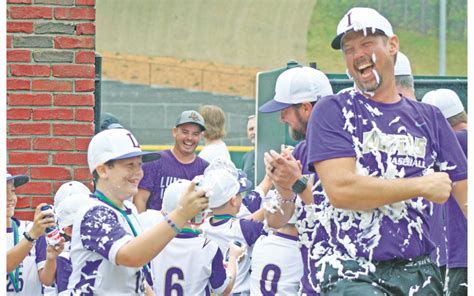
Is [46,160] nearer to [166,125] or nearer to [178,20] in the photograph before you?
[166,125]

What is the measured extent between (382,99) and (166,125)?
24110 mm

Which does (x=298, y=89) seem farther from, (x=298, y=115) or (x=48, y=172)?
(x=48, y=172)

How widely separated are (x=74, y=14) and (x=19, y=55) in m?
0.48

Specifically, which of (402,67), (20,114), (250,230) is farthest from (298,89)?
(20,114)

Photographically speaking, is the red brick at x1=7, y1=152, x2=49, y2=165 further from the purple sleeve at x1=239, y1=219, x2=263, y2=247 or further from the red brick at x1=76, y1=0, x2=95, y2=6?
the purple sleeve at x1=239, y1=219, x2=263, y2=247

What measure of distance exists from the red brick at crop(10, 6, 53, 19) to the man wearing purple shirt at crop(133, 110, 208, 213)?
185cm

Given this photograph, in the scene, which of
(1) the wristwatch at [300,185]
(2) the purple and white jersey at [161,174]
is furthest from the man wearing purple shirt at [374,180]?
(2) the purple and white jersey at [161,174]

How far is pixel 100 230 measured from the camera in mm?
5102

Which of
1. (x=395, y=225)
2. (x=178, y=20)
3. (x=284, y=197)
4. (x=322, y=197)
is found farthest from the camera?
(x=178, y=20)

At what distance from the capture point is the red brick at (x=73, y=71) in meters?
7.41

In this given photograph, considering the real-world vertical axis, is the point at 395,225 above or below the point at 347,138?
below

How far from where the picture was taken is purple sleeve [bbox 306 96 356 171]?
4512mm

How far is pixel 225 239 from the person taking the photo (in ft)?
24.1

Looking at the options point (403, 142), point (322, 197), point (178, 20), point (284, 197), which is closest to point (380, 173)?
point (403, 142)
